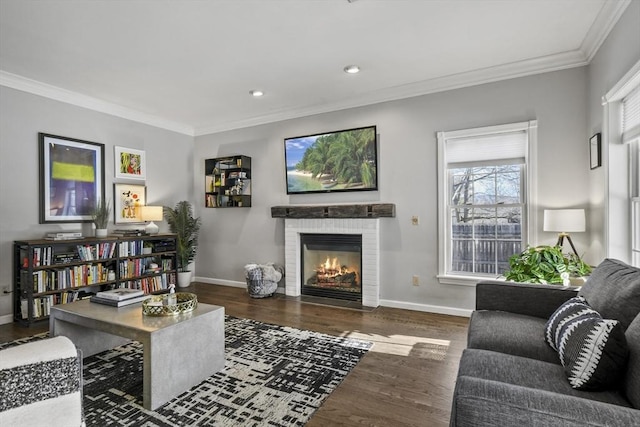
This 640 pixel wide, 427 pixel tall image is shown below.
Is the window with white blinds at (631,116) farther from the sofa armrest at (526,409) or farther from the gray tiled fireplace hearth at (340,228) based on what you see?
the sofa armrest at (526,409)

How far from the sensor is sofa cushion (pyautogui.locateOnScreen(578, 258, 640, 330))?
1.42 m

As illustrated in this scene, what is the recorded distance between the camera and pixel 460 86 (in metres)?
3.75

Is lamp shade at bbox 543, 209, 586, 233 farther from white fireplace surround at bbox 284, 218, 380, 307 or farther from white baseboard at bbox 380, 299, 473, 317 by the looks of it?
white fireplace surround at bbox 284, 218, 380, 307

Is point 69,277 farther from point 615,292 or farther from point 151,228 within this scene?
point 615,292

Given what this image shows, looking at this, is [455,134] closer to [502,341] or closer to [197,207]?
[502,341]

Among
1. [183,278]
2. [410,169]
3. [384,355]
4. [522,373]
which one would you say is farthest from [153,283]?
[522,373]

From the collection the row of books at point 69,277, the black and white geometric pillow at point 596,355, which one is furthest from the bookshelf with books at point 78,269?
the black and white geometric pillow at point 596,355

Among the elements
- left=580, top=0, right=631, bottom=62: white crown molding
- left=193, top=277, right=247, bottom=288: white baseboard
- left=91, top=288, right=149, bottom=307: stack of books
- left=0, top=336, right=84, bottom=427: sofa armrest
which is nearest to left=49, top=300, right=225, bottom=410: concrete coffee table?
left=91, top=288, right=149, bottom=307: stack of books

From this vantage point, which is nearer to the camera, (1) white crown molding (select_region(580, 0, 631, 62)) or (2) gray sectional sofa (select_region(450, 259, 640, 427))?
(2) gray sectional sofa (select_region(450, 259, 640, 427))

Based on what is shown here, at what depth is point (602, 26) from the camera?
267cm

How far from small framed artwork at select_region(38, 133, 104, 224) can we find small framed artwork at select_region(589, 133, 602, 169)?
5.47 meters

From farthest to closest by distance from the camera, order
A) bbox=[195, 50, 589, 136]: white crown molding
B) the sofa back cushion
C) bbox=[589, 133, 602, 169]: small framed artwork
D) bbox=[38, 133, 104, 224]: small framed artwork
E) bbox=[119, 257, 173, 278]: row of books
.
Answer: bbox=[119, 257, 173, 278]: row of books < bbox=[38, 133, 104, 224]: small framed artwork < bbox=[195, 50, 589, 136]: white crown molding < bbox=[589, 133, 602, 169]: small framed artwork < the sofa back cushion

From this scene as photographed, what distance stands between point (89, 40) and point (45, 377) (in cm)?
295

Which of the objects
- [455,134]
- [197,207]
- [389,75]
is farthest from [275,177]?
[455,134]
